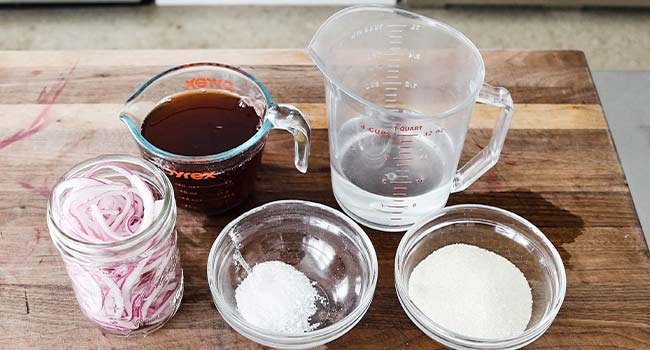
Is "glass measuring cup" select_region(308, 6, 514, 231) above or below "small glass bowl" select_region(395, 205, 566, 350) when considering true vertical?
above

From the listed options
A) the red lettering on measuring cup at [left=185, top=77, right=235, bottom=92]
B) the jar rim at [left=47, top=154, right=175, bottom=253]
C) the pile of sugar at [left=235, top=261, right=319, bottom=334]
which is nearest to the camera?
the jar rim at [left=47, top=154, right=175, bottom=253]

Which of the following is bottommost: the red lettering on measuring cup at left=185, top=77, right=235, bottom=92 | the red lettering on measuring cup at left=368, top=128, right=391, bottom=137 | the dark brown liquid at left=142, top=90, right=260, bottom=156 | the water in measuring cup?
the water in measuring cup

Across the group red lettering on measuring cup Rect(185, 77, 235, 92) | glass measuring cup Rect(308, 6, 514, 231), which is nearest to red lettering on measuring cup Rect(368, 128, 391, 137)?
glass measuring cup Rect(308, 6, 514, 231)

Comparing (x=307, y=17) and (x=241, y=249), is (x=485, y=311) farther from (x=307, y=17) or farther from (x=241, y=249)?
(x=307, y=17)

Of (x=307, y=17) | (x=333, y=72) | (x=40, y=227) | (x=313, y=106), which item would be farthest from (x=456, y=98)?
(x=307, y=17)

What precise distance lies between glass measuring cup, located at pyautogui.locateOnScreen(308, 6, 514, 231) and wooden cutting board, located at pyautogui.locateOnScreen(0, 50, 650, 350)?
0.20 feet

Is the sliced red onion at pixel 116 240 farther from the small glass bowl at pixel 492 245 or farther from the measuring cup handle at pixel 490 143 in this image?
the measuring cup handle at pixel 490 143

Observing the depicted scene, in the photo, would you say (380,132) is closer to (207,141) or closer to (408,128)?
(408,128)

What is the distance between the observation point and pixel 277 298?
95 cm

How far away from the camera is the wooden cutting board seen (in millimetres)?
946

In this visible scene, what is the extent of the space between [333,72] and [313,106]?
0.19 m

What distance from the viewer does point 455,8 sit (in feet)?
7.47

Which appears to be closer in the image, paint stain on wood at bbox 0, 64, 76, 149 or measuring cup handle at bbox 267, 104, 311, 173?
measuring cup handle at bbox 267, 104, 311, 173

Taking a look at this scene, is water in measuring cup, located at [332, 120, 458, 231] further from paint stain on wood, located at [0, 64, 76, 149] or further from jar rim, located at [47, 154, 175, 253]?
paint stain on wood, located at [0, 64, 76, 149]
